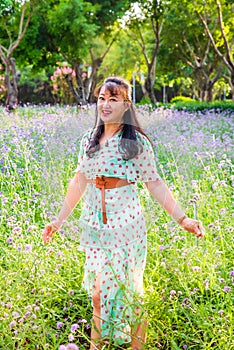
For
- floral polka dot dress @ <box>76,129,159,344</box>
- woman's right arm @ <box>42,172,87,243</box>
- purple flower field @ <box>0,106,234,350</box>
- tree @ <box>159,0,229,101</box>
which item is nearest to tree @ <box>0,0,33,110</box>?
tree @ <box>159,0,229,101</box>

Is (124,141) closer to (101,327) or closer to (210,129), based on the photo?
(101,327)

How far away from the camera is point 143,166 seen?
234cm

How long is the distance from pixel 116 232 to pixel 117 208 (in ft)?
0.35

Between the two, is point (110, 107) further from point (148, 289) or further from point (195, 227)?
point (148, 289)

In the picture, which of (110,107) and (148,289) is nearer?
(110,107)

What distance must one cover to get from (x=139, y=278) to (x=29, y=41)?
18.7 meters

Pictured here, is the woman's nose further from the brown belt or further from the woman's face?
the brown belt

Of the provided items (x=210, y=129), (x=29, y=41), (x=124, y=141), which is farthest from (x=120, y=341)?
(x=29, y=41)

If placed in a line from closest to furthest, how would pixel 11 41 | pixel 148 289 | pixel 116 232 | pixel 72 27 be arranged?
pixel 116 232 < pixel 148 289 < pixel 11 41 < pixel 72 27

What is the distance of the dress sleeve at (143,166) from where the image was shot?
2.31 metres

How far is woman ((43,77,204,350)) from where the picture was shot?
2.29 m

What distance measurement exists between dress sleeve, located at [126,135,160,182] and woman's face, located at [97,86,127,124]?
0.47 ft

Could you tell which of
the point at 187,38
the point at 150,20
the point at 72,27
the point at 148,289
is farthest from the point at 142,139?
the point at 187,38

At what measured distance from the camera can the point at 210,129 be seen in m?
8.76
